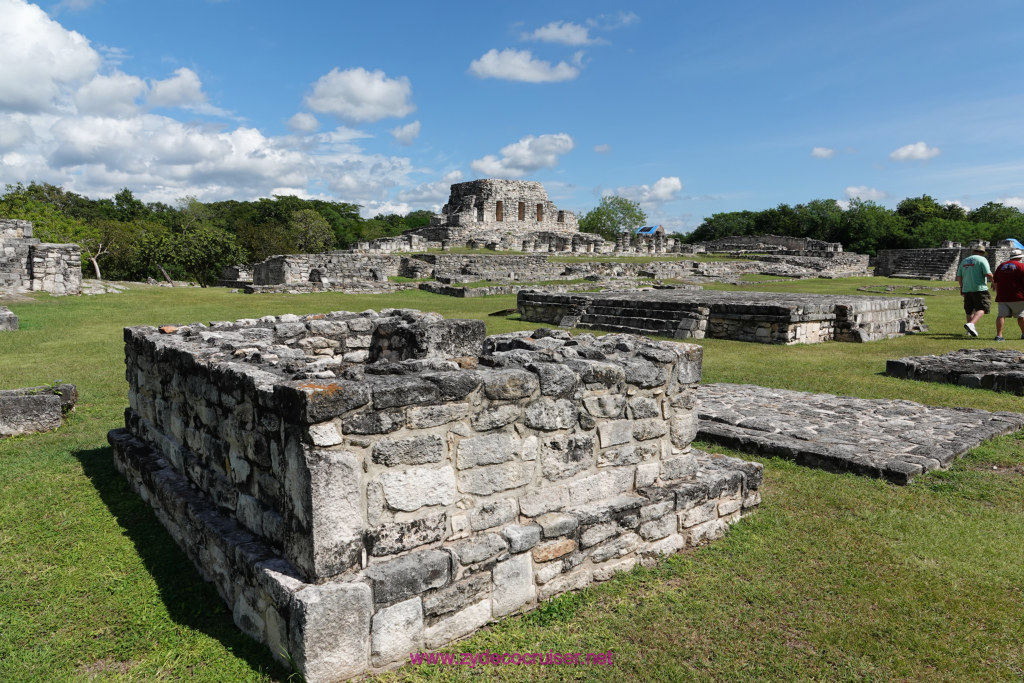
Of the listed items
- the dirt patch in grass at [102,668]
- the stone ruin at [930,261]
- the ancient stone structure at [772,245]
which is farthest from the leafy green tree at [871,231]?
the dirt patch in grass at [102,668]

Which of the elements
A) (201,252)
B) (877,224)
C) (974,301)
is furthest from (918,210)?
(201,252)

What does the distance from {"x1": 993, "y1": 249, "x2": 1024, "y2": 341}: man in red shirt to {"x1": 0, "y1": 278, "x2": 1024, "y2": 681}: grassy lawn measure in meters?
7.94

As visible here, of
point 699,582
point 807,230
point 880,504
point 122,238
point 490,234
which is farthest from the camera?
point 807,230

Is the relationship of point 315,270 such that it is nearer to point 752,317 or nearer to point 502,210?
point 752,317

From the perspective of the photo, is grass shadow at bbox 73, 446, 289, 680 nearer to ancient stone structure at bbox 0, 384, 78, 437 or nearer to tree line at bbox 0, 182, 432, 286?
ancient stone structure at bbox 0, 384, 78, 437

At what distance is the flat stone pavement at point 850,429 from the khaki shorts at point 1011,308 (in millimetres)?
7238

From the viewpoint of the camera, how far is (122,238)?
4144 centimetres

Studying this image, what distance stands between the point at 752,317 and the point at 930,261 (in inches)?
1359

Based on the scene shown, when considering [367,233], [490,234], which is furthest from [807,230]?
[367,233]

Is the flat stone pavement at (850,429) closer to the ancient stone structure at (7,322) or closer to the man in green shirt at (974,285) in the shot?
the man in green shirt at (974,285)

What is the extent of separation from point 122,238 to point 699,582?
47121 millimetres

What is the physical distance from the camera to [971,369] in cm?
902

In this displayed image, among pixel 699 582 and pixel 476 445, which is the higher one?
pixel 476 445

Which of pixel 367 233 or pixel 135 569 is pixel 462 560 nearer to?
pixel 135 569
